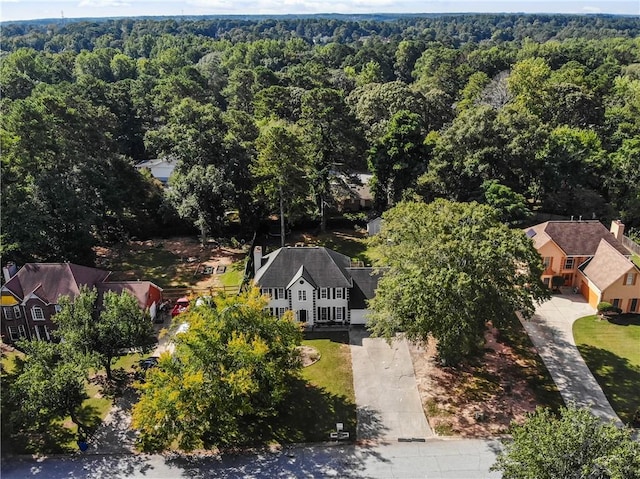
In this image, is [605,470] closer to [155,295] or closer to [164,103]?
[155,295]

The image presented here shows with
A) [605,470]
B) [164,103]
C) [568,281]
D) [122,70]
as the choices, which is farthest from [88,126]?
[122,70]

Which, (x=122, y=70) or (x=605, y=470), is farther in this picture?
(x=122, y=70)

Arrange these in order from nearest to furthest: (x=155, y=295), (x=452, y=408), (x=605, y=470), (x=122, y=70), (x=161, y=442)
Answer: (x=605, y=470) < (x=161, y=442) < (x=452, y=408) < (x=155, y=295) < (x=122, y=70)

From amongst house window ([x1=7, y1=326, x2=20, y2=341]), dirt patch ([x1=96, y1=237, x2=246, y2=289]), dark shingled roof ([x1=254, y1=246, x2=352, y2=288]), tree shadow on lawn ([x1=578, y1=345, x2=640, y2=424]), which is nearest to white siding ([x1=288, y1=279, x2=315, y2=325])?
dark shingled roof ([x1=254, y1=246, x2=352, y2=288])

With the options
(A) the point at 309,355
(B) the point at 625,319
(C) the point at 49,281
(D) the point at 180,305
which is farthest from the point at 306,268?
(B) the point at 625,319

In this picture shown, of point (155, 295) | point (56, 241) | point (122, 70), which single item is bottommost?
point (155, 295)
